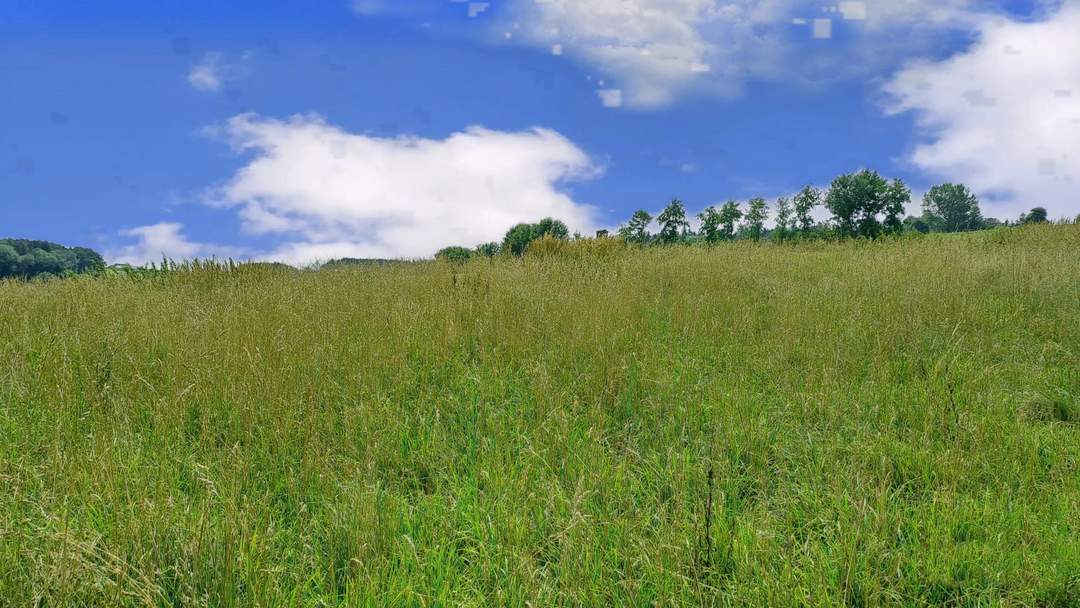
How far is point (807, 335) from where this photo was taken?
18.7ft

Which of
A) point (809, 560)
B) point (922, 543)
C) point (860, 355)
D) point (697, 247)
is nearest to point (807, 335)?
point (860, 355)

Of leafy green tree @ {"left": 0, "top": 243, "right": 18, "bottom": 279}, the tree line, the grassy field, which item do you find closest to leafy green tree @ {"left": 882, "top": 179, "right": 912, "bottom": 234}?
the tree line

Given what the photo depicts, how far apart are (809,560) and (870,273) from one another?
842cm

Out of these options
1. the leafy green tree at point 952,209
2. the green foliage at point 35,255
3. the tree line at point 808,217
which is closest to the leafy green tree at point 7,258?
the green foliage at point 35,255

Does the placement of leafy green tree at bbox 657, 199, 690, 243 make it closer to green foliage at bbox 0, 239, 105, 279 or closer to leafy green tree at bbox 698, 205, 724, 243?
leafy green tree at bbox 698, 205, 724, 243

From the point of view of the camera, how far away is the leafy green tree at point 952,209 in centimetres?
8956

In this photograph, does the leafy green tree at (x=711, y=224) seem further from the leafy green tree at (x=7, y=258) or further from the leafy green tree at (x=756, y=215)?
the leafy green tree at (x=7, y=258)

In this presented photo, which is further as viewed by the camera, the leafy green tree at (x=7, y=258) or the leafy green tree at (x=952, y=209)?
the leafy green tree at (x=952, y=209)

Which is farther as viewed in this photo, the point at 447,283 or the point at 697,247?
the point at 697,247

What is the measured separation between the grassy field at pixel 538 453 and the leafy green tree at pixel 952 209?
107 m

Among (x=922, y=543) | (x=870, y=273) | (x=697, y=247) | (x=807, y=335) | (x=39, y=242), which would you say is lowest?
(x=922, y=543)

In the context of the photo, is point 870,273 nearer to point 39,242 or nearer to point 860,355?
point 860,355

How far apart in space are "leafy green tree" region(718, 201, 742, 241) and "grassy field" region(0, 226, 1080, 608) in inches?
2147

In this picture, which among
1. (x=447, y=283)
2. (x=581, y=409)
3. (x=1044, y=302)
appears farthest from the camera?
(x=447, y=283)
